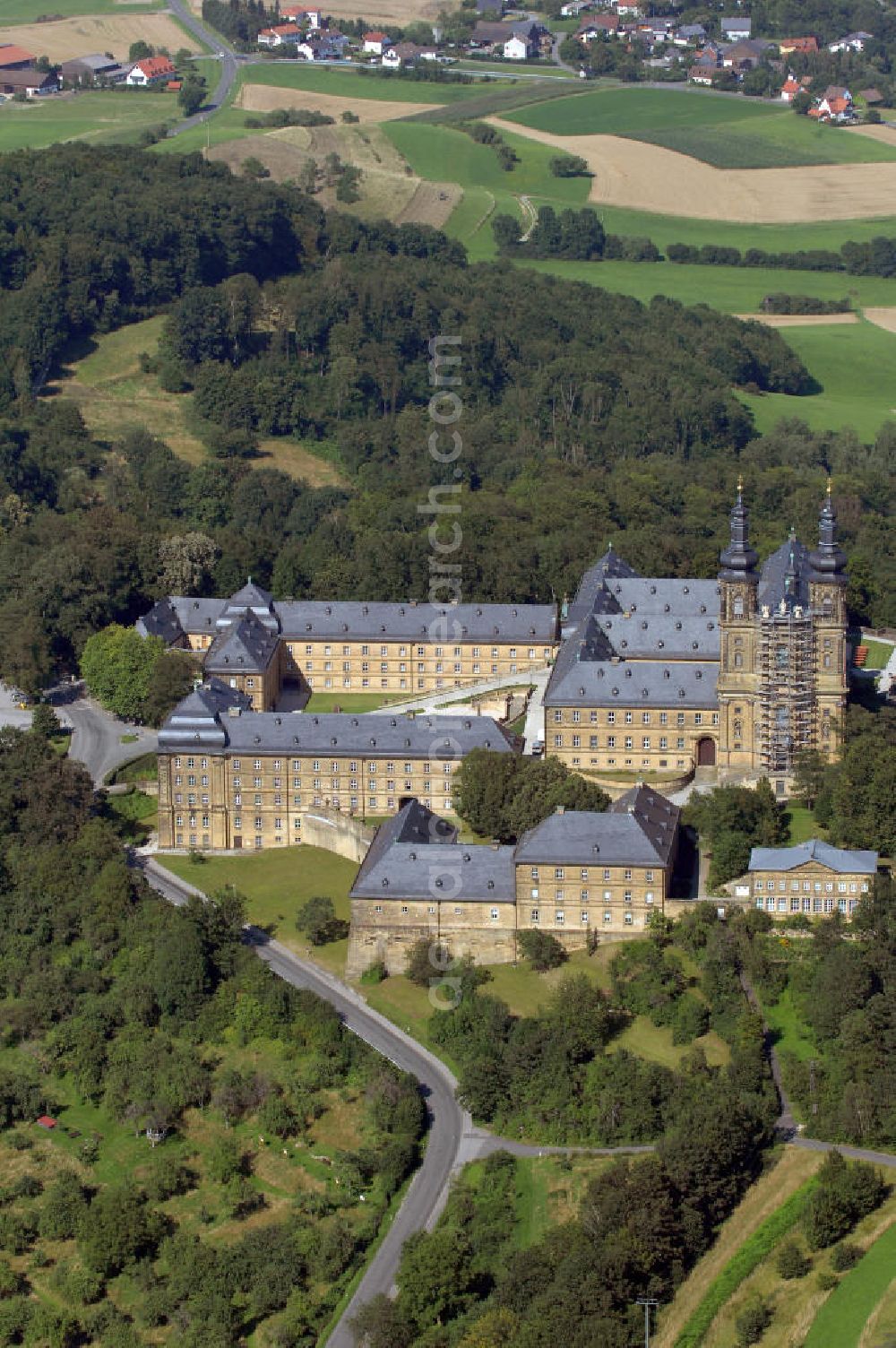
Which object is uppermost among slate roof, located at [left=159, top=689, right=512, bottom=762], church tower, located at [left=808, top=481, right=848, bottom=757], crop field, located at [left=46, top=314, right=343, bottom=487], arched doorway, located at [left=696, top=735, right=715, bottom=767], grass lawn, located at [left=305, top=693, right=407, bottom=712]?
church tower, located at [left=808, top=481, right=848, bottom=757]

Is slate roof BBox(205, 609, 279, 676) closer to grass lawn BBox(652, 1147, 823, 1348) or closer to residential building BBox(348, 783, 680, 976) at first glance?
residential building BBox(348, 783, 680, 976)

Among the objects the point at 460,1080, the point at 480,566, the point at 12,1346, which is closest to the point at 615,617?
the point at 480,566

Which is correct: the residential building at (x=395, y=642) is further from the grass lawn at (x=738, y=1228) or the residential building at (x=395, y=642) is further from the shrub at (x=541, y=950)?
the grass lawn at (x=738, y=1228)

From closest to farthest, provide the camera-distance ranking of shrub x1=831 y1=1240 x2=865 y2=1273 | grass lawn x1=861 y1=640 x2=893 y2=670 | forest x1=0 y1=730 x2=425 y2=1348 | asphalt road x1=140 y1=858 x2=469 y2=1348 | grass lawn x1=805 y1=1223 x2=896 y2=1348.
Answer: grass lawn x1=805 y1=1223 x2=896 y2=1348, shrub x1=831 y1=1240 x2=865 y2=1273, forest x1=0 y1=730 x2=425 y2=1348, asphalt road x1=140 y1=858 x2=469 y2=1348, grass lawn x1=861 y1=640 x2=893 y2=670

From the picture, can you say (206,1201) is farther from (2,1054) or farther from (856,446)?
(856,446)

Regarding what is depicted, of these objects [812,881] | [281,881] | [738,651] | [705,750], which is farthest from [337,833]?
[812,881]

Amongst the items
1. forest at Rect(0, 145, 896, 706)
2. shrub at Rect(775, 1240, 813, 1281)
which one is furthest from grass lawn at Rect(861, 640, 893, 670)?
shrub at Rect(775, 1240, 813, 1281)

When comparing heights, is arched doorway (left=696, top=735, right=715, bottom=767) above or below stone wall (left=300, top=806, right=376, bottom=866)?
above

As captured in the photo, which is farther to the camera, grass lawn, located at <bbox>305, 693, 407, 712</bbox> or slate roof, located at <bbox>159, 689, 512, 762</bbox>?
grass lawn, located at <bbox>305, 693, 407, 712</bbox>
